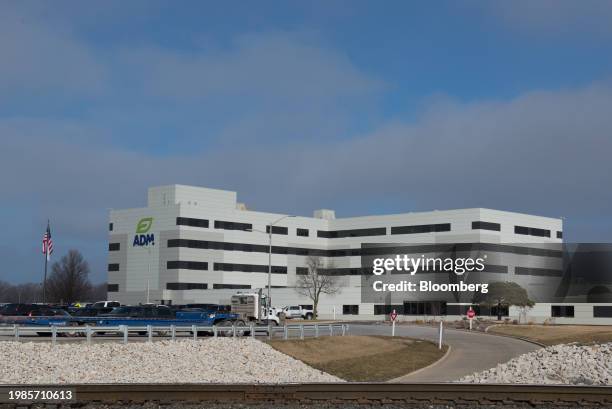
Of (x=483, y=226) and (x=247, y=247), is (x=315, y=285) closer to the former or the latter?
(x=247, y=247)

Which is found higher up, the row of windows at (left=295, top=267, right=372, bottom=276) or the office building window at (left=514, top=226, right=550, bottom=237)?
the office building window at (left=514, top=226, right=550, bottom=237)

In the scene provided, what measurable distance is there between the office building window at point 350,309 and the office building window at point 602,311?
33.3 m

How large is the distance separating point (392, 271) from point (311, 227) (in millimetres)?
19558

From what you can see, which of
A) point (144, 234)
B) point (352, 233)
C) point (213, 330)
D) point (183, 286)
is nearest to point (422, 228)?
point (352, 233)

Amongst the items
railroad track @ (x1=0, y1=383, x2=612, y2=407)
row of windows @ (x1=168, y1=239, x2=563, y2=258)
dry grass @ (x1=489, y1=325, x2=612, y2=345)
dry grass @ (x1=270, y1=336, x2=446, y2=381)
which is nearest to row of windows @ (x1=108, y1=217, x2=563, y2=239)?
row of windows @ (x1=168, y1=239, x2=563, y2=258)

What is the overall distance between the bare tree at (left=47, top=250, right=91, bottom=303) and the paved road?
93791 mm

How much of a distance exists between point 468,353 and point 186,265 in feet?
256

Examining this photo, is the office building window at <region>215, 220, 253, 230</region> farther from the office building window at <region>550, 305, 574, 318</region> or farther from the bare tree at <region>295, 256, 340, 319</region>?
the office building window at <region>550, 305, 574, 318</region>

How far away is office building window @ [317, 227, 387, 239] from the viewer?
13125 cm

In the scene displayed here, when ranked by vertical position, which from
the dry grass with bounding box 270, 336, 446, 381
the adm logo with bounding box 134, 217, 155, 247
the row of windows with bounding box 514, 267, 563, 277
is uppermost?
the adm logo with bounding box 134, 217, 155, 247

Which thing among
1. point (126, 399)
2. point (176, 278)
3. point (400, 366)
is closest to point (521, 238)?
point (176, 278)

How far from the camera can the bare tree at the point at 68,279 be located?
139 metres

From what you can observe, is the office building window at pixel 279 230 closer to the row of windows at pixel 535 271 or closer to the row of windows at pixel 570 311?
the row of windows at pixel 535 271

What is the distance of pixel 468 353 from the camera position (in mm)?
41594
